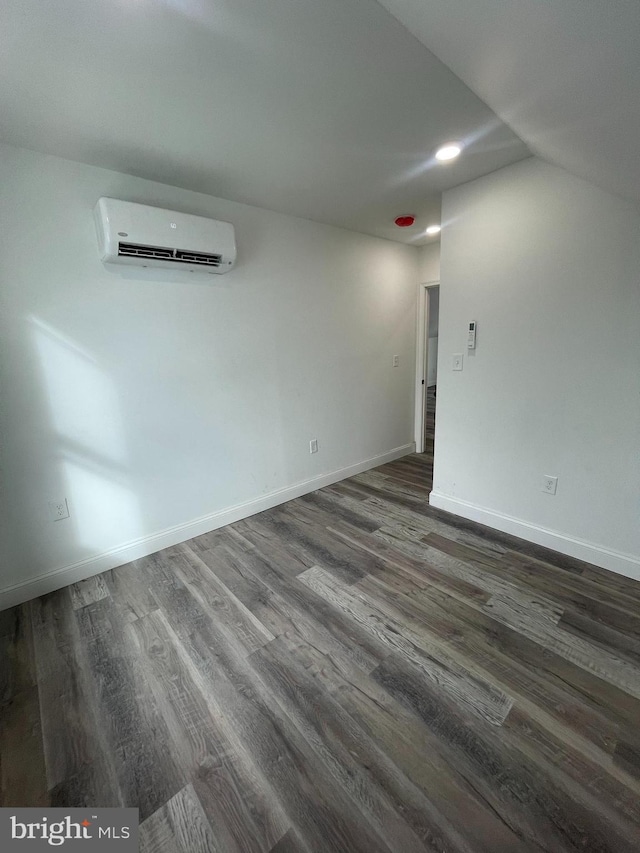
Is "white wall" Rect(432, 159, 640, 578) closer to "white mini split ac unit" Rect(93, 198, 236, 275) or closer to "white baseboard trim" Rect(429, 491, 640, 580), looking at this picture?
"white baseboard trim" Rect(429, 491, 640, 580)

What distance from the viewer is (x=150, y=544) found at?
7.83 feet

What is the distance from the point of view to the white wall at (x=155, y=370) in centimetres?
185

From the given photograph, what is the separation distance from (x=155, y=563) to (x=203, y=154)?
255cm

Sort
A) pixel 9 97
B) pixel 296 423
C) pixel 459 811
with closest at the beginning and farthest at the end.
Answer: pixel 459 811 < pixel 9 97 < pixel 296 423

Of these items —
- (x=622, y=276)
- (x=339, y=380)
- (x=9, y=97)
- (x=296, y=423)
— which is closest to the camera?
(x=9, y=97)

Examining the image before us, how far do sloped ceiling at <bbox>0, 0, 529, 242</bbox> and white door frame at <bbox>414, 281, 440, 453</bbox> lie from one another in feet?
5.65

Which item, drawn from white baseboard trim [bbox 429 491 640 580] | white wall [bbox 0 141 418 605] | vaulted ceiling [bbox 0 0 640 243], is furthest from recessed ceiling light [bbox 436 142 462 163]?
white baseboard trim [bbox 429 491 640 580]

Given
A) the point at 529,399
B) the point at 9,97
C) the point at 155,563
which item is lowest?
the point at 155,563

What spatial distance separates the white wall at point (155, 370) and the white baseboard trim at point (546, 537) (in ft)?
3.95

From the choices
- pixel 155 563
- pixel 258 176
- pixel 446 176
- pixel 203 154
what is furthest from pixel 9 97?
pixel 155 563

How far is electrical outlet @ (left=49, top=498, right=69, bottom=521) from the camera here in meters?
2.01

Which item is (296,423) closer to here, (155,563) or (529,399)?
(155,563)

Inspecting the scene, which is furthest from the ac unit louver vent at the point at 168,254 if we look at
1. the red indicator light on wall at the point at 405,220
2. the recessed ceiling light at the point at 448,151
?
the red indicator light on wall at the point at 405,220

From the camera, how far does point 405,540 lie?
2.42 meters
